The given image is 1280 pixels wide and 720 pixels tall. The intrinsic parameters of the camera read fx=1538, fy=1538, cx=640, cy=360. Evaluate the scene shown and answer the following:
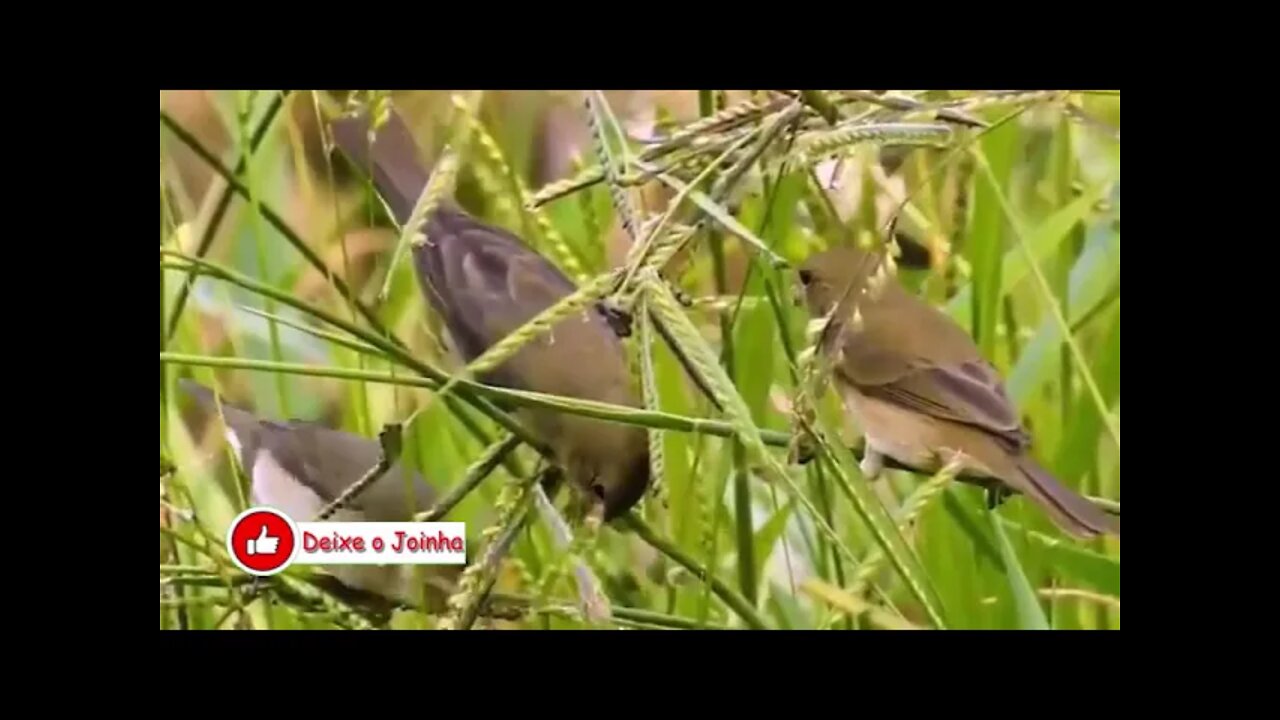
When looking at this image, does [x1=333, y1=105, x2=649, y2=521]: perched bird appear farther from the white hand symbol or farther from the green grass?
the white hand symbol

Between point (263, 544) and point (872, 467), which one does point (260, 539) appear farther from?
point (872, 467)

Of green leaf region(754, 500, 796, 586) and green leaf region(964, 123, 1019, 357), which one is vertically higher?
green leaf region(964, 123, 1019, 357)

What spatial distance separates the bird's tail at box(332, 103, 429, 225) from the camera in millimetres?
953

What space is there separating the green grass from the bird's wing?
15 mm

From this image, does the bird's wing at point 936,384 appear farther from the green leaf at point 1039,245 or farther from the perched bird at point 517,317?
the perched bird at point 517,317

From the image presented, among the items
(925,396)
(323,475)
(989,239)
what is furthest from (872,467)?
(323,475)

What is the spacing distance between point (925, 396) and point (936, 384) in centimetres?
1

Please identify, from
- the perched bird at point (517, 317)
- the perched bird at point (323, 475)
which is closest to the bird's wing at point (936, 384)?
the perched bird at point (517, 317)

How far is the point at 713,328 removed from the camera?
95 centimetres

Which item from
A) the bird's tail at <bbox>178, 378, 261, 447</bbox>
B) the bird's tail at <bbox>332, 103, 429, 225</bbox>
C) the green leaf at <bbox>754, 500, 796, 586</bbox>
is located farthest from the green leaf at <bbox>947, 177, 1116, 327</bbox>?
the bird's tail at <bbox>178, 378, 261, 447</bbox>

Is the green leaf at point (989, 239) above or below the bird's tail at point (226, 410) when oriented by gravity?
above

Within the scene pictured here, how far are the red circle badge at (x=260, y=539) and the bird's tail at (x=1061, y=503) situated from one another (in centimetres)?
46

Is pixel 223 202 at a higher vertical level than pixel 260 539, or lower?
higher

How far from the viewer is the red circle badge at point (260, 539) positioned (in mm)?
976
